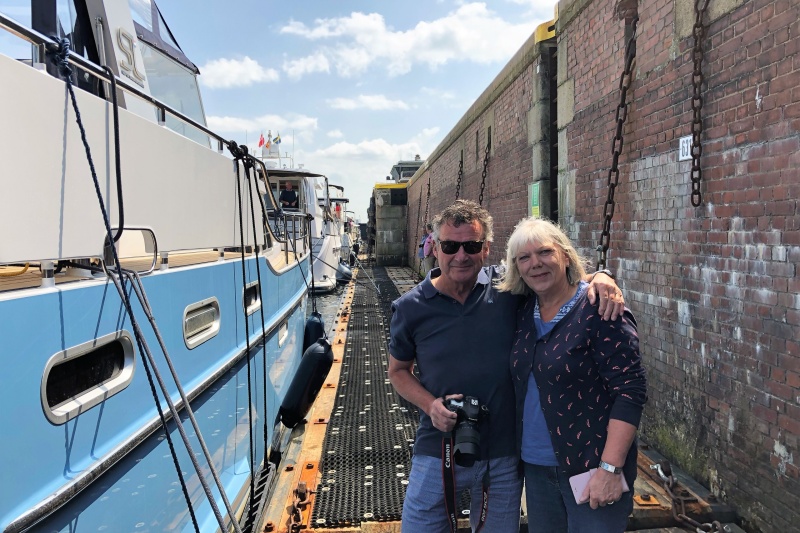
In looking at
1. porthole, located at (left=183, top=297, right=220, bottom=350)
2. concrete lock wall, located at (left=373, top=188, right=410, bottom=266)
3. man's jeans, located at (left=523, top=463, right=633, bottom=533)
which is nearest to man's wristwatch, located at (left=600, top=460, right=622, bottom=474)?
man's jeans, located at (left=523, top=463, right=633, bottom=533)

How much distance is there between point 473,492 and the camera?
6.60 ft

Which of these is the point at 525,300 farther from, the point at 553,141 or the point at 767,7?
the point at 553,141

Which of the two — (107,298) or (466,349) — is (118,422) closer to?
(107,298)

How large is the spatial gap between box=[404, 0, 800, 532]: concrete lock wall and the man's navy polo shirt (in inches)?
56.2

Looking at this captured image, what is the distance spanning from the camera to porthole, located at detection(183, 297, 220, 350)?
2.87 metres

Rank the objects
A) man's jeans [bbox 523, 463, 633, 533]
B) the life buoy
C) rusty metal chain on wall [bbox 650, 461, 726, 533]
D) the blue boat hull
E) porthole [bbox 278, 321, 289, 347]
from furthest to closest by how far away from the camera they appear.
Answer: porthole [bbox 278, 321, 289, 347], the life buoy, rusty metal chain on wall [bbox 650, 461, 726, 533], man's jeans [bbox 523, 463, 633, 533], the blue boat hull

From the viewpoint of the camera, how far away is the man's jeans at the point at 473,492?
1953mm

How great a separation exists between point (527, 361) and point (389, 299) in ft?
29.6

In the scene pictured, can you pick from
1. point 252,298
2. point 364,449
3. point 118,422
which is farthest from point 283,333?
point 118,422

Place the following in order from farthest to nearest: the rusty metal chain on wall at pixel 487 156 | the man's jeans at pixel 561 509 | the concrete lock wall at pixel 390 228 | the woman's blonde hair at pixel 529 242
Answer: the concrete lock wall at pixel 390 228
the rusty metal chain on wall at pixel 487 156
the woman's blonde hair at pixel 529 242
the man's jeans at pixel 561 509

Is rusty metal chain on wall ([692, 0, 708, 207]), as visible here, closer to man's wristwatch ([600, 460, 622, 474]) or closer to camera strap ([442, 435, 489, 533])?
man's wristwatch ([600, 460, 622, 474])

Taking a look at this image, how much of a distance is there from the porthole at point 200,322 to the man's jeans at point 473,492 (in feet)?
5.03

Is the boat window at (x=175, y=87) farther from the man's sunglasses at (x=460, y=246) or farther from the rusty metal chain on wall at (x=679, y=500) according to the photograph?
the rusty metal chain on wall at (x=679, y=500)

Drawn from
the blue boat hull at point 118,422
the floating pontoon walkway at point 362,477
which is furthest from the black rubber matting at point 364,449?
the blue boat hull at point 118,422
